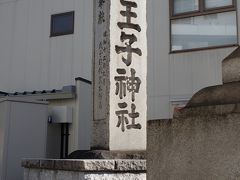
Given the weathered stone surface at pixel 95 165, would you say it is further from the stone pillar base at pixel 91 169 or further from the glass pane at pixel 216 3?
the glass pane at pixel 216 3

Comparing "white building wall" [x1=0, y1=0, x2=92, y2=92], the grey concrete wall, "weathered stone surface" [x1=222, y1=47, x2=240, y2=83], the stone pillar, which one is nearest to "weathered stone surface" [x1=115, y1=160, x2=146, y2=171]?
the stone pillar

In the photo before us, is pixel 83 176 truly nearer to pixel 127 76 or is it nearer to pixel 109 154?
pixel 109 154

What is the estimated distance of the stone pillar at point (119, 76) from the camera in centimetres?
692

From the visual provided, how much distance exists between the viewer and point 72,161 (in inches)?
227

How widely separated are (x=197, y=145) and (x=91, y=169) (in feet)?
7.84

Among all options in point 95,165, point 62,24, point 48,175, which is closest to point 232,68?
point 95,165

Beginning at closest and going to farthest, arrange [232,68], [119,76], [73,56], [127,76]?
[232,68] → [119,76] → [127,76] → [73,56]

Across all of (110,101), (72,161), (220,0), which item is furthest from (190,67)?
(72,161)

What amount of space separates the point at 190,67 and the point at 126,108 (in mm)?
5429

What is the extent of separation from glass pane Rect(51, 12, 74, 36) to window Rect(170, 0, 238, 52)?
378 centimetres

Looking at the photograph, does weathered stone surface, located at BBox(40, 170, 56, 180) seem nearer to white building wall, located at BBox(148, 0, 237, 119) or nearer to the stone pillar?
the stone pillar

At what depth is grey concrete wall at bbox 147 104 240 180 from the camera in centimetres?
342

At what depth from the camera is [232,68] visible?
403 cm

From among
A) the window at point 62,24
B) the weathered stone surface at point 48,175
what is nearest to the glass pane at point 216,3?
the window at point 62,24
